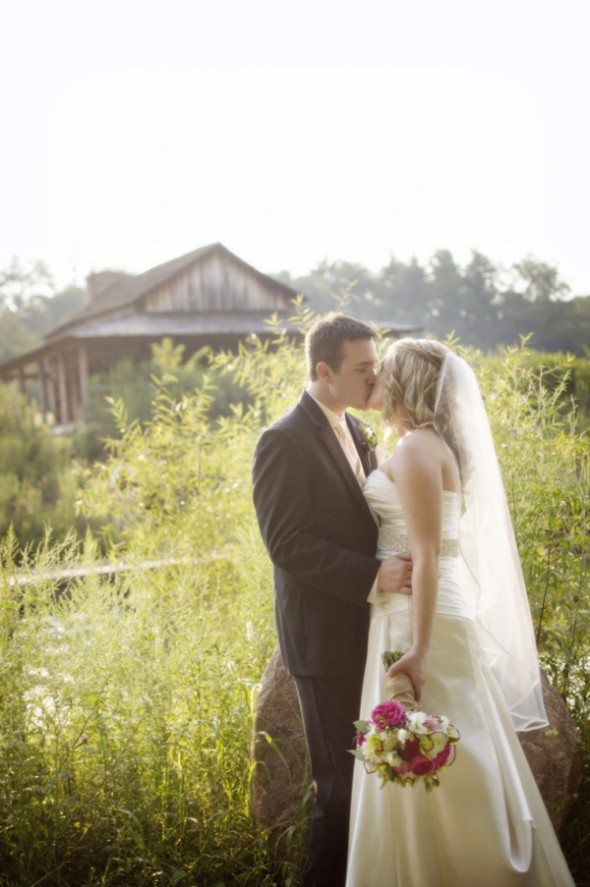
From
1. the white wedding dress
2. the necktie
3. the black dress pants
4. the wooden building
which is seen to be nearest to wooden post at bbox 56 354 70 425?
the wooden building

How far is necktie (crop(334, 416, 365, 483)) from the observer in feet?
11.9

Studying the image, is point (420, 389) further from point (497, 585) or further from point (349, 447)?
point (497, 585)

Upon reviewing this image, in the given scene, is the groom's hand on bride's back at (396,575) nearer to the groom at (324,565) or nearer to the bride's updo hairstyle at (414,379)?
the groom at (324,565)

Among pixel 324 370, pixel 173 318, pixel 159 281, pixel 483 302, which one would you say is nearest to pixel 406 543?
pixel 324 370

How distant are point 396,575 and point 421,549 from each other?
0.18 meters

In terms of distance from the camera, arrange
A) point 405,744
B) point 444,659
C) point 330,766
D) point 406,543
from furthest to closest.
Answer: point 330,766, point 406,543, point 444,659, point 405,744

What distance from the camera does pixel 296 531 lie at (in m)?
3.25

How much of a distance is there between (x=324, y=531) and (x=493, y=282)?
9732 millimetres

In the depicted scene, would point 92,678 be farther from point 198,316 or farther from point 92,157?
point 92,157

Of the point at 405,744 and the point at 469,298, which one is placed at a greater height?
the point at 469,298

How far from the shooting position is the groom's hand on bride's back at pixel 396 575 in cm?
307

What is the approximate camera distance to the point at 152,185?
94.3 feet

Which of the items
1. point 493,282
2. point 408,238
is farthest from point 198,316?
point 493,282

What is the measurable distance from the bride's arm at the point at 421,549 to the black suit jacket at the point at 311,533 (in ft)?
0.94
